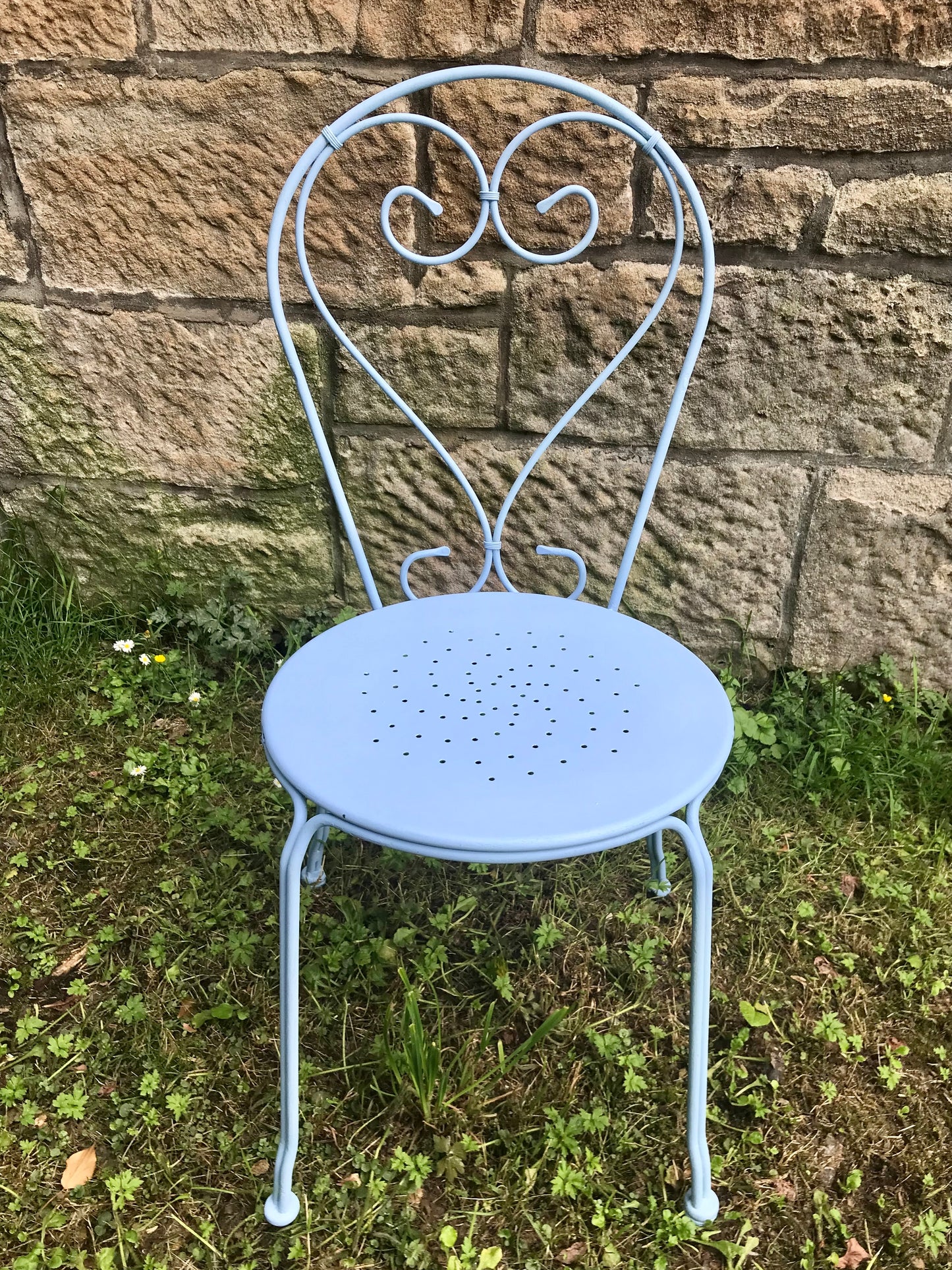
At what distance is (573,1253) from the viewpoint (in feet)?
3.79

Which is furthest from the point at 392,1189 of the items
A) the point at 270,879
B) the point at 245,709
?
the point at 245,709

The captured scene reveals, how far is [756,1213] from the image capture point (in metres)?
1.20

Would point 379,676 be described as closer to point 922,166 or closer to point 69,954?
point 69,954

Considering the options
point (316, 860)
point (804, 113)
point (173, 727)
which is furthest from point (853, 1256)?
point (804, 113)

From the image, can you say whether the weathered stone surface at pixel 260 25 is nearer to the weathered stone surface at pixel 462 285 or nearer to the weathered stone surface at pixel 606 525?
the weathered stone surface at pixel 462 285

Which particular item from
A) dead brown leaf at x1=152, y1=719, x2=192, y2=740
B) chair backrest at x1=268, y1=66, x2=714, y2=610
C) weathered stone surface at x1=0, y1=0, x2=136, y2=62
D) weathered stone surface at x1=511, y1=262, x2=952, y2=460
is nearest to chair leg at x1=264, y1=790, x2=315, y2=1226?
chair backrest at x1=268, y1=66, x2=714, y2=610

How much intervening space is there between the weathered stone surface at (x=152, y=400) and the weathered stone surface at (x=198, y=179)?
0.32 ft

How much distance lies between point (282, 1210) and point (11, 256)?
5.86 feet

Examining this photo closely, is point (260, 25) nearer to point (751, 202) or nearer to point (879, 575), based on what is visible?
point (751, 202)

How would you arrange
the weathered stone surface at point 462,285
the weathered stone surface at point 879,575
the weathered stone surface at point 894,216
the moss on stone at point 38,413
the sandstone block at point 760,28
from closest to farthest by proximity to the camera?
1. the sandstone block at point 760,28
2. the weathered stone surface at point 894,216
3. the weathered stone surface at point 462,285
4. the weathered stone surface at point 879,575
5. the moss on stone at point 38,413

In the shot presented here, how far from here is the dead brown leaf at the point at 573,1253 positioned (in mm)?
1147

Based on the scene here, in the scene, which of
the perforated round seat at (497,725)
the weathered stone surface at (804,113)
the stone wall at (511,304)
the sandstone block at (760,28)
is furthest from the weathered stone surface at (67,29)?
the perforated round seat at (497,725)

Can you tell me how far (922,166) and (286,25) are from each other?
3.66 ft

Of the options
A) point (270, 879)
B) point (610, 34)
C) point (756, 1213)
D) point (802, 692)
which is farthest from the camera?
point (802, 692)
